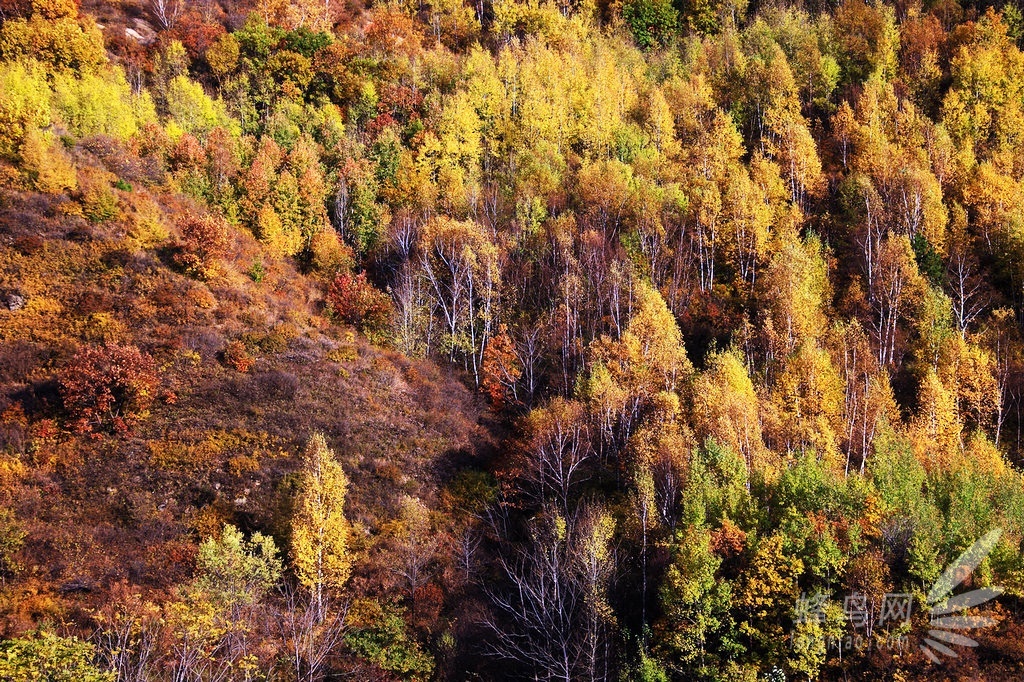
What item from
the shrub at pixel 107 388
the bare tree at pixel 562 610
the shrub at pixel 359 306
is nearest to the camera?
the bare tree at pixel 562 610

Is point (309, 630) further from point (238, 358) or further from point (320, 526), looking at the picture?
point (238, 358)

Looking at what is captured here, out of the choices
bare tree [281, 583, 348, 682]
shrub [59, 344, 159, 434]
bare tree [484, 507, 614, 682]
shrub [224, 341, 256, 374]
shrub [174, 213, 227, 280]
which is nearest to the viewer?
bare tree [281, 583, 348, 682]

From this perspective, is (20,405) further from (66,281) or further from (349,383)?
(349,383)

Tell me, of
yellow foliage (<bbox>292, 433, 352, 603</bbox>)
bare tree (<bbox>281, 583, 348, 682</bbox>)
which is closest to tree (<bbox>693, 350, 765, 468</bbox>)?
yellow foliage (<bbox>292, 433, 352, 603</bbox>)

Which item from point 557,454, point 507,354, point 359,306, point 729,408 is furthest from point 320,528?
point 729,408

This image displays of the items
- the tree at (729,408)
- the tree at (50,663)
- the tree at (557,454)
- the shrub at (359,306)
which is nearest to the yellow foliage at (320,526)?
the tree at (557,454)

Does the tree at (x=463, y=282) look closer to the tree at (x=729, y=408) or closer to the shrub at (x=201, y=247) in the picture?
the shrub at (x=201, y=247)

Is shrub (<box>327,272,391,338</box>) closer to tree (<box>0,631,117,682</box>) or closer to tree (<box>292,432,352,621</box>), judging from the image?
tree (<box>292,432,352,621</box>)
